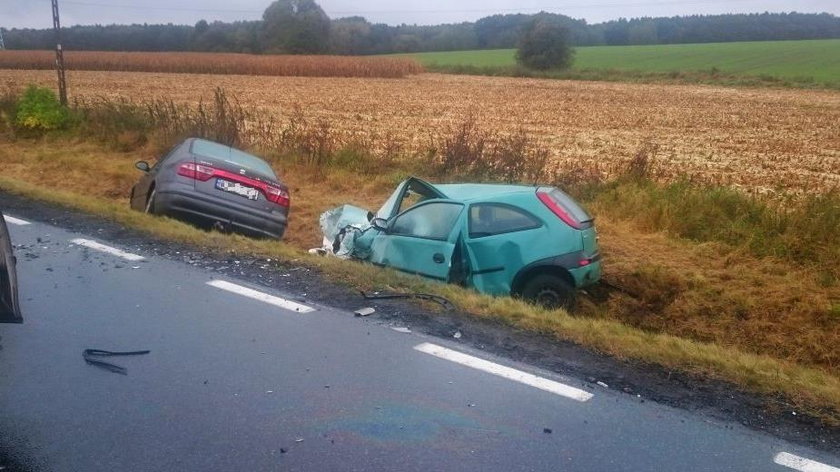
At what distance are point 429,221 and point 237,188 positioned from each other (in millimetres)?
3136

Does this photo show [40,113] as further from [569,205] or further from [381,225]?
[569,205]

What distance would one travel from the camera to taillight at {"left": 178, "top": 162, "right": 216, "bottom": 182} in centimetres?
1105

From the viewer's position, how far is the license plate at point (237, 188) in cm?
1112

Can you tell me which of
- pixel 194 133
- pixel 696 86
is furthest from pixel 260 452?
pixel 696 86

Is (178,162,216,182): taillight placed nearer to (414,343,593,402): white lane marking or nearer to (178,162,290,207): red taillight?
(178,162,290,207): red taillight

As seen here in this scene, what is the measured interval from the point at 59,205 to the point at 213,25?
283ft

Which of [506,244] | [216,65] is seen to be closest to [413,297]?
[506,244]

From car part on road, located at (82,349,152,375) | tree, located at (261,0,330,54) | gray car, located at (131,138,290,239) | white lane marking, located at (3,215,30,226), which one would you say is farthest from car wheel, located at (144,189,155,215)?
tree, located at (261,0,330,54)

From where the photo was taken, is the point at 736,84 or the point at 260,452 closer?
the point at 260,452

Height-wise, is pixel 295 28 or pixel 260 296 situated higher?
pixel 295 28

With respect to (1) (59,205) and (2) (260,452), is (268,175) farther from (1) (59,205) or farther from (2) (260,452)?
(2) (260,452)

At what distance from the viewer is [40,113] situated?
801 inches

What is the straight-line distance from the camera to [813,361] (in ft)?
27.8

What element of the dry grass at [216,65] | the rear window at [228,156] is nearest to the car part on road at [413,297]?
the rear window at [228,156]
